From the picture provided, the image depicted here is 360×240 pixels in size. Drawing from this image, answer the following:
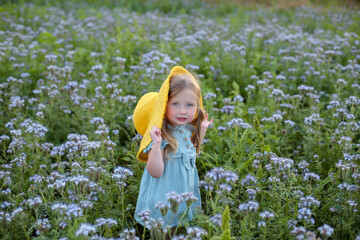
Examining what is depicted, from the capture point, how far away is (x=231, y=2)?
53.6 ft

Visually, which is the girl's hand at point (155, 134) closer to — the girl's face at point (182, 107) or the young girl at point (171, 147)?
the young girl at point (171, 147)

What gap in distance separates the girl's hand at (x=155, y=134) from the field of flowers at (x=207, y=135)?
0.51 m

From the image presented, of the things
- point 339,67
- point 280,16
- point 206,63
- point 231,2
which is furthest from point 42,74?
point 231,2

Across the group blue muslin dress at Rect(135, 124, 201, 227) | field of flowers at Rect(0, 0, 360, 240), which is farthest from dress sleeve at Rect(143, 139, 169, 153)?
field of flowers at Rect(0, 0, 360, 240)

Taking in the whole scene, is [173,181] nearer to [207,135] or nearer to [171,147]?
[171,147]

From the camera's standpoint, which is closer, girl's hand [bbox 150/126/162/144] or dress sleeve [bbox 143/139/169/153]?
girl's hand [bbox 150/126/162/144]

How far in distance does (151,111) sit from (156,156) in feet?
1.89

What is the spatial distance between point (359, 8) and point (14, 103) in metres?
13.0

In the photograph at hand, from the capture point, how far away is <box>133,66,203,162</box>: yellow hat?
328cm

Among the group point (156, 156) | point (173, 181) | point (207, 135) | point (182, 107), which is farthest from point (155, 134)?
point (207, 135)

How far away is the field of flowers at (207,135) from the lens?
3380 mm

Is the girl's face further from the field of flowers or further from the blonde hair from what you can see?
the field of flowers

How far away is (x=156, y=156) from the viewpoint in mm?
3230

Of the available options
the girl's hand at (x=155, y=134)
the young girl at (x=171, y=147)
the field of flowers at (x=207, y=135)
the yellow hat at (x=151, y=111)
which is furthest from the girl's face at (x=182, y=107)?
the field of flowers at (x=207, y=135)
